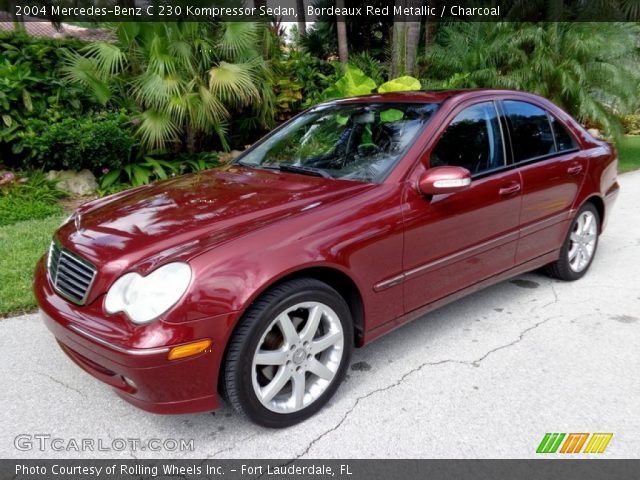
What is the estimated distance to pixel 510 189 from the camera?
3508 millimetres

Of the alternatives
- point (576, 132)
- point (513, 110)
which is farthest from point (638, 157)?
point (513, 110)

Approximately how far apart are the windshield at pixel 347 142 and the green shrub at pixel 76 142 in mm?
3818

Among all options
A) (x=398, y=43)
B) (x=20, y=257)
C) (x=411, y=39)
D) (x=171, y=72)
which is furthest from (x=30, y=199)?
(x=411, y=39)

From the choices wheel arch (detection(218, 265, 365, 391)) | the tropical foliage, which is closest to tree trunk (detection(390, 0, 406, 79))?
the tropical foliage

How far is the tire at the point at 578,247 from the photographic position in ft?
14.1

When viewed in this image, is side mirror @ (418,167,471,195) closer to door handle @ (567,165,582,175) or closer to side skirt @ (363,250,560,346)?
side skirt @ (363,250,560,346)

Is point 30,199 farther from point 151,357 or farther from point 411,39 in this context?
point 411,39

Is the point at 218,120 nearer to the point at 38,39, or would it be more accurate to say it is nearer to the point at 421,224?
the point at 38,39

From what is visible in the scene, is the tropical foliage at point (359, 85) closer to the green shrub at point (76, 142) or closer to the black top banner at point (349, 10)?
the black top banner at point (349, 10)

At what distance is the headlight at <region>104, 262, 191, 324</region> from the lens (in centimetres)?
221

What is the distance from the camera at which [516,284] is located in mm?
4457

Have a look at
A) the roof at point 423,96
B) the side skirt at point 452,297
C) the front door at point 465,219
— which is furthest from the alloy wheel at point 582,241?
the roof at point 423,96

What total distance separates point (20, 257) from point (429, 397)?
3874 millimetres
